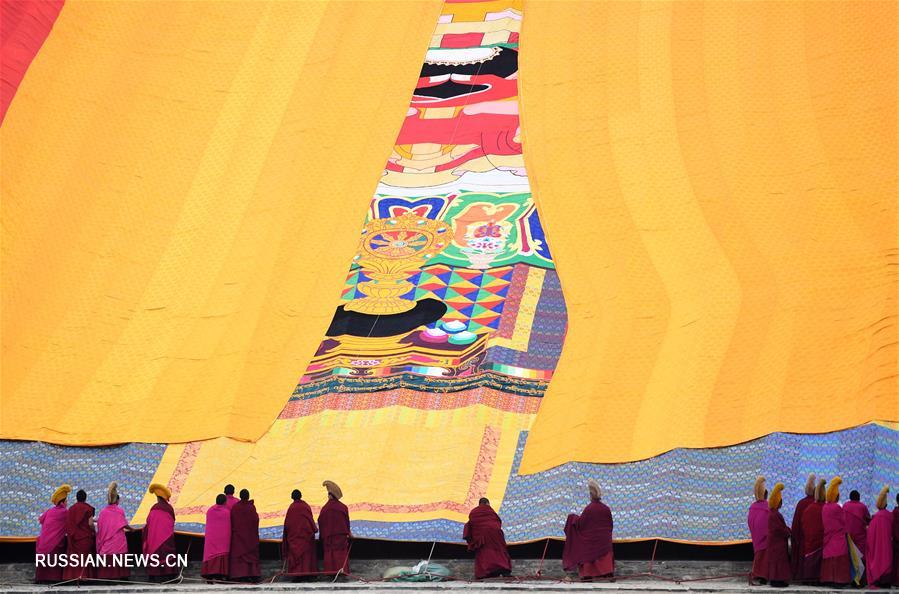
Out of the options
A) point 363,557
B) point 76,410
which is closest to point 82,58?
point 76,410

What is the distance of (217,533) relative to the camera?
7.41 m

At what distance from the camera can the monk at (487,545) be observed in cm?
732

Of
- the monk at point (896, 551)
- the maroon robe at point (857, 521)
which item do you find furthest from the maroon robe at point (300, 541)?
the monk at point (896, 551)

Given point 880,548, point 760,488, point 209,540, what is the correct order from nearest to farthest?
1. point 880,548
2. point 760,488
3. point 209,540

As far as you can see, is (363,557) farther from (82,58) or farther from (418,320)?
(82,58)

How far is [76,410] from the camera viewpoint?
8781 millimetres

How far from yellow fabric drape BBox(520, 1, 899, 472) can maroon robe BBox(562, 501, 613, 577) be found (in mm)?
801

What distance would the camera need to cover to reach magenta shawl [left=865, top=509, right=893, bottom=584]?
6930mm

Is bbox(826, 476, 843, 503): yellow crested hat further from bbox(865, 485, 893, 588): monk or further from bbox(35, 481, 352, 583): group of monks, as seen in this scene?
bbox(35, 481, 352, 583): group of monks

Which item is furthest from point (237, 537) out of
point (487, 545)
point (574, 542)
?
point (574, 542)

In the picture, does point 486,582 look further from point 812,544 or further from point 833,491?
point 833,491

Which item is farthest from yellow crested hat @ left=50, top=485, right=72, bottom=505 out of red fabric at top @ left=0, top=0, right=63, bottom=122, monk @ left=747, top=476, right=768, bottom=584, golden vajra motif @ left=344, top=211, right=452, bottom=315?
red fabric at top @ left=0, top=0, right=63, bottom=122

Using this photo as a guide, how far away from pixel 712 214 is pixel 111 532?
187 inches

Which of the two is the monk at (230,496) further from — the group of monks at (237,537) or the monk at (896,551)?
the monk at (896,551)
